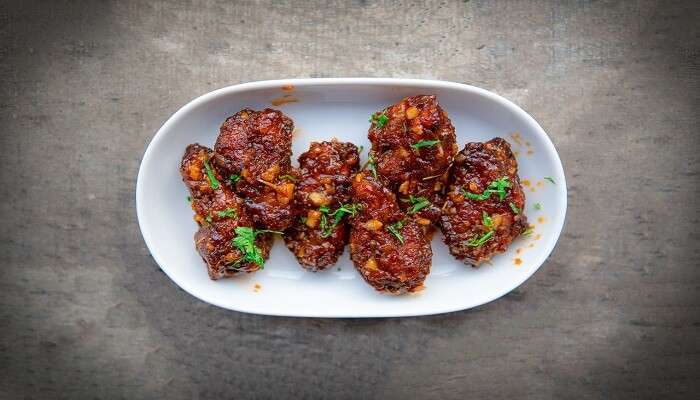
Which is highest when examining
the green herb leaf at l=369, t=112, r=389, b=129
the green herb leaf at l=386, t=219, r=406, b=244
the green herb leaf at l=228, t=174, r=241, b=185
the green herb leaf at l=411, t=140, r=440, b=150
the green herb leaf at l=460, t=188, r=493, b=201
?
the green herb leaf at l=369, t=112, r=389, b=129

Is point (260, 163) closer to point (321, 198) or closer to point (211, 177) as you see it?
point (211, 177)

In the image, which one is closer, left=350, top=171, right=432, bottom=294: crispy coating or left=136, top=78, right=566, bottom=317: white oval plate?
left=350, top=171, right=432, bottom=294: crispy coating

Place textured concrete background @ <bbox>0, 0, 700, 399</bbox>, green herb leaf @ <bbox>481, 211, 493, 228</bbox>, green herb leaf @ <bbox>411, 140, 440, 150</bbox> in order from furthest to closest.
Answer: textured concrete background @ <bbox>0, 0, 700, 399</bbox> → green herb leaf @ <bbox>481, 211, 493, 228</bbox> → green herb leaf @ <bbox>411, 140, 440, 150</bbox>

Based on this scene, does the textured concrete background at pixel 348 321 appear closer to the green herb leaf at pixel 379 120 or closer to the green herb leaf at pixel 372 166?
the green herb leaf at pixel 379 120

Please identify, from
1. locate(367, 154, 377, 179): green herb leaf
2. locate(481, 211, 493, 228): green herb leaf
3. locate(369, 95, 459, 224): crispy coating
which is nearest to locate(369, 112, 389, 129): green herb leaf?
locate(369, 95, 459, 224): crispy coating

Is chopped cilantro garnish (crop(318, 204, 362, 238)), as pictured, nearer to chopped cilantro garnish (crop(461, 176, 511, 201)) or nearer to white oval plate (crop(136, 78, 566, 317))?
white oval plate (crop(136, 78, 566, 317))

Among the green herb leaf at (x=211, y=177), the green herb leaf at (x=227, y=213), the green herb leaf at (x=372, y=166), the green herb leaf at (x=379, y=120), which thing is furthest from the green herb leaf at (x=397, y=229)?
the green herb leaf at (x=211, y=177)

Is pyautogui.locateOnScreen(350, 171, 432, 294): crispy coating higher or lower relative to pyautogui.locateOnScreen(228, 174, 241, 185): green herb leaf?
lower
